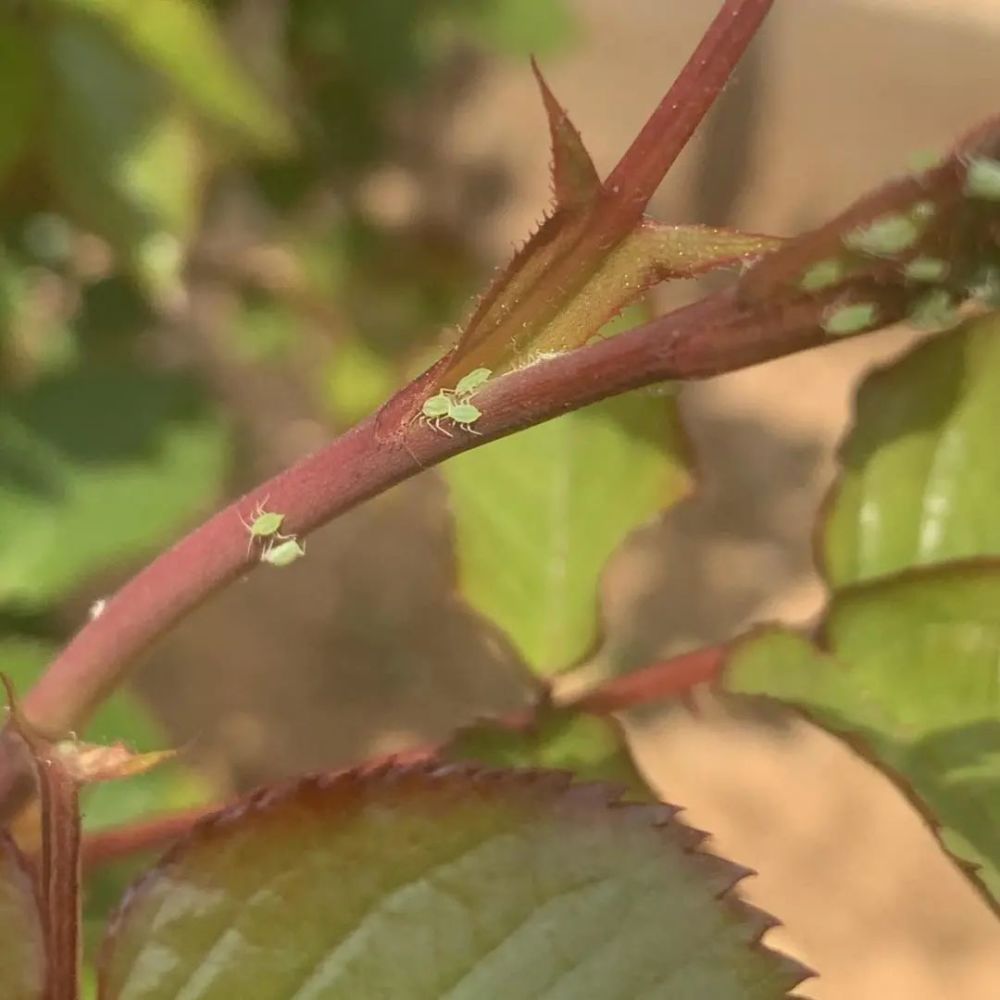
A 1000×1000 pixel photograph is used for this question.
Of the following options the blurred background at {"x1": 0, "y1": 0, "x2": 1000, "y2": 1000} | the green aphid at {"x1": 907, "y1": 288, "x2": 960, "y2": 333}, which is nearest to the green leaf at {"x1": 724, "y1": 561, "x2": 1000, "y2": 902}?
the green aphid at {"x1": 907, "y1": 288, "x2": 960, "y2": 333}

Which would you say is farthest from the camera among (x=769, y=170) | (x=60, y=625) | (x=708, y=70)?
(x=769, y=170)

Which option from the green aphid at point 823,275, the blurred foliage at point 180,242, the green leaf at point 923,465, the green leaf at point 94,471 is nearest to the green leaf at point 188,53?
the blurred foliage at point 180,242

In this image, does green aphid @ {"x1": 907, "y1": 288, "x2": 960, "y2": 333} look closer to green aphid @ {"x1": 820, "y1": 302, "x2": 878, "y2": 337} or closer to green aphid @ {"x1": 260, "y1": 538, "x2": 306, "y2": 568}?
green aphid @ {"x1": 820, "y1": 302, "x2": 878, "y2": 337}

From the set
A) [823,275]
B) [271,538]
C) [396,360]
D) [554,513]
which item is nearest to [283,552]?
[271,538]

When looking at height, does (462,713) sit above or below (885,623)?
above

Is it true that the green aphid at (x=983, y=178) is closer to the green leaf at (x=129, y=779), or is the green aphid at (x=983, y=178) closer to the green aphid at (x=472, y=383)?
the green aphid at (x=472, y=383)

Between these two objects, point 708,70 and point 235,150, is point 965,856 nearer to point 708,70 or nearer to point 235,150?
point 708,70

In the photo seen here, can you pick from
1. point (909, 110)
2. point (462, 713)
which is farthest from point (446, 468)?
point (909, 110)

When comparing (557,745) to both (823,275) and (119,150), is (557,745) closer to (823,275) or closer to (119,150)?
(823,275)
